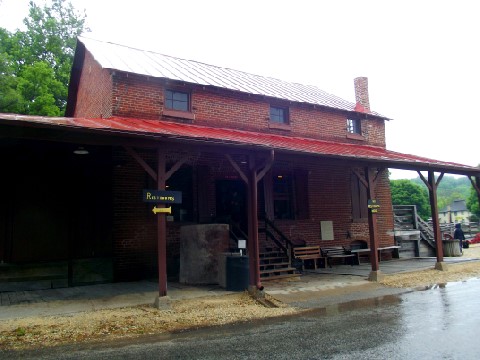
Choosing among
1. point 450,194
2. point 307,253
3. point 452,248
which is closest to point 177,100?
point 307,253

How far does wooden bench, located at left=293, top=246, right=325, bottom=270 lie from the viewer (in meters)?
13.6

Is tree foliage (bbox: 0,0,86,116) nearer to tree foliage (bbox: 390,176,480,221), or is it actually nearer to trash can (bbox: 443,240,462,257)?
trash can (bbox: 443,240,462,257)

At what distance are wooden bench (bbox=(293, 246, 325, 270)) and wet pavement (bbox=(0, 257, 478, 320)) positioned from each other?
6.12 feet

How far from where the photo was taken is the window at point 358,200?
1608cm

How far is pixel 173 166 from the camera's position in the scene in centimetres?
810

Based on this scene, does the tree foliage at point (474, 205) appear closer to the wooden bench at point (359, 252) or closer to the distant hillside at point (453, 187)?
the wooden bench at point (359, 252)

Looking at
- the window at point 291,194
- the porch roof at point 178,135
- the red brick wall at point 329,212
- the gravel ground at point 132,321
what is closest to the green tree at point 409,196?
the red brick wall at point 329,212

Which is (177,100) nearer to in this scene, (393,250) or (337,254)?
(337,254)

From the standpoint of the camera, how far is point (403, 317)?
6809 millimetres

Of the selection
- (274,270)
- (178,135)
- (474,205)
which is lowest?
(274,270)

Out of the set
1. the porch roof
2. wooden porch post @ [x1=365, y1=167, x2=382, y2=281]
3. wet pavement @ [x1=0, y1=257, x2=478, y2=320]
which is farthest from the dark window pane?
wet pavement @ [x1=0, y1=257, x2=478, y2=320]

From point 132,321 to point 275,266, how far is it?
593 cm

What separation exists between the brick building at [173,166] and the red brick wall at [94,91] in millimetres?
71

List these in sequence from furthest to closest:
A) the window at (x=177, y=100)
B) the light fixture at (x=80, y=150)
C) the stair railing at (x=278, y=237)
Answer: the window at (x=177, y=100), the stair railing at (x=278, y=237), the light fixture at (x=80, y=150)
